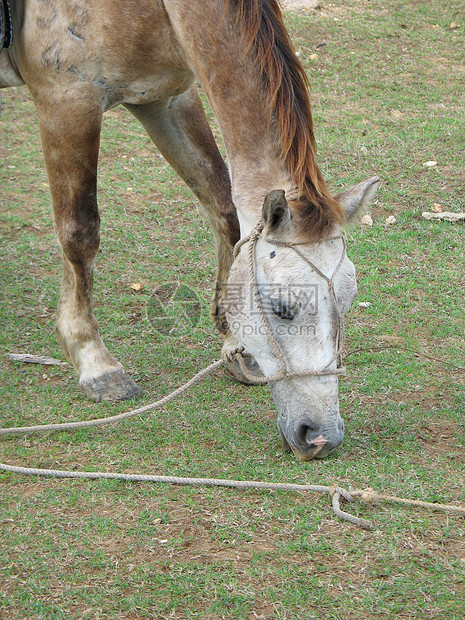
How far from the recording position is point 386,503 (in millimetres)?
2793

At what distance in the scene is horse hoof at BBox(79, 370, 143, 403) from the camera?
3.79 metres

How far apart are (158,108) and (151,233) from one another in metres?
1.77

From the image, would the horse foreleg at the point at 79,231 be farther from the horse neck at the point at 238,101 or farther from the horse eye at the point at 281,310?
the horse eye at the point at 281,310

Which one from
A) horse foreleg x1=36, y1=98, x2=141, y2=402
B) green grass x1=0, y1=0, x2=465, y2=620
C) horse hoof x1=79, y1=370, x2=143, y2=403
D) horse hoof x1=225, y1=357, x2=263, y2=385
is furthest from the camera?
horse hoof x1=225, y1=357, x2=263, y2=385

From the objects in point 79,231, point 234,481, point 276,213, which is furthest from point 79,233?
point 234,481

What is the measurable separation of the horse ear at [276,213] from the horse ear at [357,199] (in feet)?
0.97

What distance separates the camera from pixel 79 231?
370cm

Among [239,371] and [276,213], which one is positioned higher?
[276,213]

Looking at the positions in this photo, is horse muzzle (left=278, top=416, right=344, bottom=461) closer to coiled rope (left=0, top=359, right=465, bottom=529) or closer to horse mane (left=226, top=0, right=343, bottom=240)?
coiled rope (left=0, top=359, right=465, bottom=529)

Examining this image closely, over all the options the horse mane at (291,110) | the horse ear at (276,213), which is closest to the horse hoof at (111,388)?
the horse ear at (276,213)

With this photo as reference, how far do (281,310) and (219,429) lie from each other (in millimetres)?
860

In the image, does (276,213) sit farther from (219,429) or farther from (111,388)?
(111,388)

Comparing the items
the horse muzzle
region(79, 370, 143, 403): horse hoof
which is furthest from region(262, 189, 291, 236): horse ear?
region(79, 370, 143, 403): horse hoof

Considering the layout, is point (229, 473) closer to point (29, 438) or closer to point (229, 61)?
point (29, 438)
